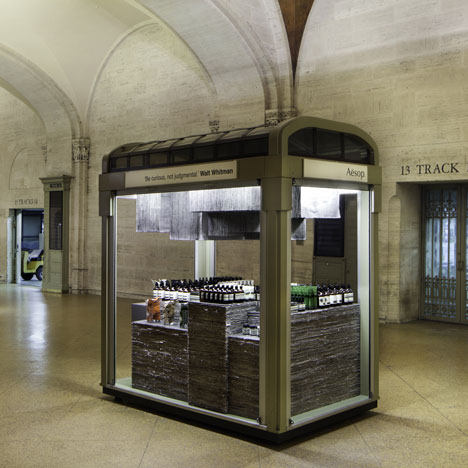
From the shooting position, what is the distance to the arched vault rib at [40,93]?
15.9 m

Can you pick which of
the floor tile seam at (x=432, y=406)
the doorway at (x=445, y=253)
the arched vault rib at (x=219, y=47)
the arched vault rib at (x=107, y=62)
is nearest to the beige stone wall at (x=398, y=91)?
the doorway at (x=445, y=253)

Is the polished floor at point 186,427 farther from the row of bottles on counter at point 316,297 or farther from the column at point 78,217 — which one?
the column at point 78,217

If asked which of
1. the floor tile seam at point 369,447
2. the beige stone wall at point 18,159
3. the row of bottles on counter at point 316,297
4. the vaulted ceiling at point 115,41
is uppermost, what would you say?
the vaulted ceiling at point 115,41

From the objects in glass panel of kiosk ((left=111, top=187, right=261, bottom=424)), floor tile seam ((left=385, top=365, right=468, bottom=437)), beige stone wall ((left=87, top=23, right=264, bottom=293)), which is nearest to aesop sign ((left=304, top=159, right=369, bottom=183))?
glass panel of kiosk ((left=111, top=187, right=261, bottom=424))

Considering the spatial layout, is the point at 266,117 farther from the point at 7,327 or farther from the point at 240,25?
the point at 7,327

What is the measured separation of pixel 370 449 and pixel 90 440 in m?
2.37

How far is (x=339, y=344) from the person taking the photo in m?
5.90

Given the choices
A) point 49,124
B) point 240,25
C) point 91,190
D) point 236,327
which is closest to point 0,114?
point 49,124

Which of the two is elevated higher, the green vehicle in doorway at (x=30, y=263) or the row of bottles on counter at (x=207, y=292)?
the row of bottles on counter at (x=207, y=292)

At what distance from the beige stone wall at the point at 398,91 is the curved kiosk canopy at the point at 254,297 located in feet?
16.8

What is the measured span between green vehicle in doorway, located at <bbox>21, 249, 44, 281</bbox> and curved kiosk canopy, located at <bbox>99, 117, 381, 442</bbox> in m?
15.7

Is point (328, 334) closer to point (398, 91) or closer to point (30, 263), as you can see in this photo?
point (398, 91)

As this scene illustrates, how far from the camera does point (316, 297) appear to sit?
19.0ft

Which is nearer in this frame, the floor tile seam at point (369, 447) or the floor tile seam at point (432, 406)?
the floor tile seam at point (369, 447)
